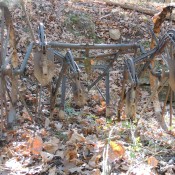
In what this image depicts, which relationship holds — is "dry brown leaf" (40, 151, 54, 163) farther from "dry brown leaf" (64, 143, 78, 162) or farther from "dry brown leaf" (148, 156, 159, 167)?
"dry brown leaf" (148, 156, 159, 167)

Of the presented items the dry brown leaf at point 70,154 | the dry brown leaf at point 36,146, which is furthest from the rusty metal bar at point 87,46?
the dry brown leaf at point 70,154

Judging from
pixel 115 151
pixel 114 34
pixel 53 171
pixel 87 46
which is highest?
pixel 114 34

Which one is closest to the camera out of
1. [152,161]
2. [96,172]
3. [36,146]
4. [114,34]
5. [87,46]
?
[96,172]

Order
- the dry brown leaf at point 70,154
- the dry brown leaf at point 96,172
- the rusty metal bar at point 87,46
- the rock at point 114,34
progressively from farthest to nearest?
the rock at point 114,34
the rusty metal bar at point 87,46
the dry brown leaf at point 70,154
the dry brown leaf at point 96,172

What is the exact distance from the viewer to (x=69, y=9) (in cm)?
773

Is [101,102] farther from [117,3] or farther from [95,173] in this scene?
[117,3]

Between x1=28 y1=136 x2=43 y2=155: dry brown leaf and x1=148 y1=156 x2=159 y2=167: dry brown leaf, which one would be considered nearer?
x1=148 y1=156 x2=159 y2=167: dry brown leaf

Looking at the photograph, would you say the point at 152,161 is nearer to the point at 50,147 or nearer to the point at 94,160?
the point at 94,160

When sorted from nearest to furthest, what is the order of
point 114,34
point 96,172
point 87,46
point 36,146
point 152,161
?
1. point 96,172
2. point 152,161
3. point 36,146
4. point 87,46
5. point 114,34

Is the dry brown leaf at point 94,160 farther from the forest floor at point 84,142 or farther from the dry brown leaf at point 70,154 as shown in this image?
the dry brown leaf at point 70,154

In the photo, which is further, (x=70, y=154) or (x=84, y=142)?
(x=84, y=142)

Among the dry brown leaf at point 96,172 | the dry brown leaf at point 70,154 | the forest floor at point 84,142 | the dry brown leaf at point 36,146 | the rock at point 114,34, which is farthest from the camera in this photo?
the rock at point 114,34

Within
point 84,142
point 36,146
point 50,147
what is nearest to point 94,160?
point 84,142

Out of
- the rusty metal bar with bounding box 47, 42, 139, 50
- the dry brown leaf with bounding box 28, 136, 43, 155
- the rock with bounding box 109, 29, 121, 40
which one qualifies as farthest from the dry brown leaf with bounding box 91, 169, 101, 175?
the rock with bounding box 109, 29, 121, 40
